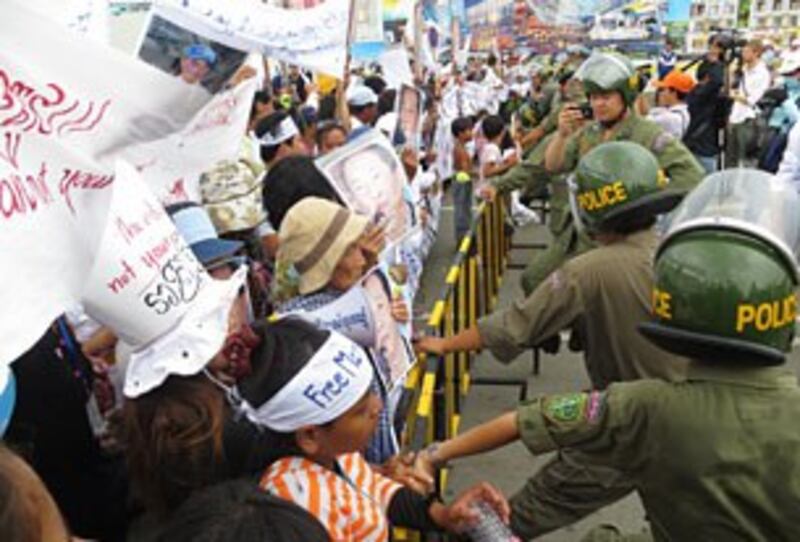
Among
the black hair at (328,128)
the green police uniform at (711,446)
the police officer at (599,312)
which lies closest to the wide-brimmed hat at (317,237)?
the police officer at (599,312)

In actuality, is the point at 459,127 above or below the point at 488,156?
above

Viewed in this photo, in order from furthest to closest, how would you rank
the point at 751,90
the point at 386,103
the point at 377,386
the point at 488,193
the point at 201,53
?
the point at 751,90 < the point at 386,103 < the point at 488,193 < the point at 201,53 < the point at 377,386

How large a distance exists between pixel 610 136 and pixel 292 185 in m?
2.23

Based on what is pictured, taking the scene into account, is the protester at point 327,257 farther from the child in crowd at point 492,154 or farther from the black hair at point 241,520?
the child in crowd at point 492,154

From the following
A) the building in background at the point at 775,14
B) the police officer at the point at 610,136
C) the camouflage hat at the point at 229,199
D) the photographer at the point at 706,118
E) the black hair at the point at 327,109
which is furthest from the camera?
the building in background at the point at 775,14

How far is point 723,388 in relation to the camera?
182 centimetres

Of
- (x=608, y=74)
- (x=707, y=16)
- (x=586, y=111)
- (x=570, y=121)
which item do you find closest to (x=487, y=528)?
(x=608, y=74)

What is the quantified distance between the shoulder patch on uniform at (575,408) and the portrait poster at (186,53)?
1440 millimetres

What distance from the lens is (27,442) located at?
2.00 meters

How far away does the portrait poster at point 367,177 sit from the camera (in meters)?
2.93

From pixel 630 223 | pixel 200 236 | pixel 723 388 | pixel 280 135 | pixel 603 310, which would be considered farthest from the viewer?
pixel 280 135

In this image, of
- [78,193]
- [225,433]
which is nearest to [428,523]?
[225,433]

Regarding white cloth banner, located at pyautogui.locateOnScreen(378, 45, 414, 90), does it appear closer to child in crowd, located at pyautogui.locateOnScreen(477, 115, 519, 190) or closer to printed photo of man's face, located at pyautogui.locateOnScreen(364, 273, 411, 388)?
child in crowd, located at pyautogui.locateOnScreen(477, 115, 519, 190)

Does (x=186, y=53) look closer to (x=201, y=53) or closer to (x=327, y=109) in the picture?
(x=201, y=53)
